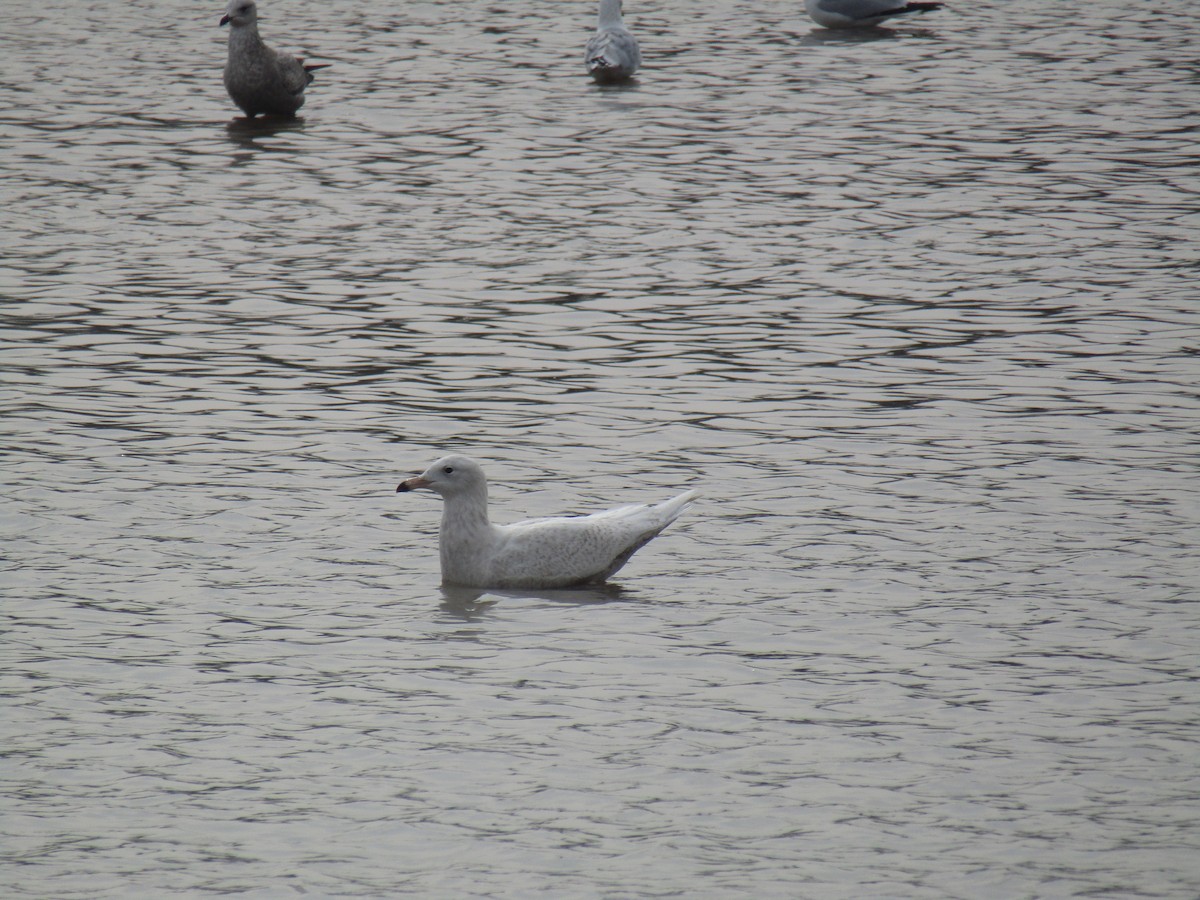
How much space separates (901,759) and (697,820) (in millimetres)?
1011

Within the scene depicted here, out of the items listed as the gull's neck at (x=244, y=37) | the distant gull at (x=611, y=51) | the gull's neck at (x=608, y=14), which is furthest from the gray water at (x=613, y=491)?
the gull's neck at (x=608, y=14)

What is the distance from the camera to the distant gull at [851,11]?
1071 inches

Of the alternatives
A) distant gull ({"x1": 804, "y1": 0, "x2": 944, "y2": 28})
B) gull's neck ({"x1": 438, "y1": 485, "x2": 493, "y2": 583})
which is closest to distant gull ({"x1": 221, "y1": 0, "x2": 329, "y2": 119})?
distant gull ({"x1": 804, "y1": 0, "x2": 944, "y2": 28})

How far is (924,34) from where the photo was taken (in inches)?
1080

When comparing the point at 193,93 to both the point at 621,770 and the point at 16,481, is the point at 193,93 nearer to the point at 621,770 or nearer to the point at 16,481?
the point at 16,481

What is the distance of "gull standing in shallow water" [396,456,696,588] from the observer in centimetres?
980

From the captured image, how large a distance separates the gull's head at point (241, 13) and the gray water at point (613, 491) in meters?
1.20

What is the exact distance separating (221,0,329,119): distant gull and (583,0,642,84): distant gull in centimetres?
387

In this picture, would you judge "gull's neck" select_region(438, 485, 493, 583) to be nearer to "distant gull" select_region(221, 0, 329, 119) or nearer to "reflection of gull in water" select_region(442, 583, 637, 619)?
"reflection of gull in water" select_region(442, 583, 637, 619)

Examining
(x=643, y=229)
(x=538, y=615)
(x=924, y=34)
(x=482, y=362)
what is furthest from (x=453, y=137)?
(x=538, y=615)

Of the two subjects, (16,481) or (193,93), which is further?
(193,93)

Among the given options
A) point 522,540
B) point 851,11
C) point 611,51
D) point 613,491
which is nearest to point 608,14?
point 611,51

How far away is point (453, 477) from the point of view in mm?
9984

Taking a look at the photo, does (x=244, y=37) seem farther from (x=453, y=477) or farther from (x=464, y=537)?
(x=464, y=537)
